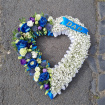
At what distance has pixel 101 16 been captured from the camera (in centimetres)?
353

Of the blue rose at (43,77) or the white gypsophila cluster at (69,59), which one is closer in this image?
the blue rose at (43,77)

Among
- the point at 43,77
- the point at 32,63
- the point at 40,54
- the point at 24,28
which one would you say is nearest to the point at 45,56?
the point at 40,54

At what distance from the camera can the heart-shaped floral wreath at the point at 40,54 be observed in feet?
8.66

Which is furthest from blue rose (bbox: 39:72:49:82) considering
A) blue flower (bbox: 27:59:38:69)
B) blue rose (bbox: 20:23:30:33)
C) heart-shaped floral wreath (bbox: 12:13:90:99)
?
blue rose (bbox: 20:23:30:33)

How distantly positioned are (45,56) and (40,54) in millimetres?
252

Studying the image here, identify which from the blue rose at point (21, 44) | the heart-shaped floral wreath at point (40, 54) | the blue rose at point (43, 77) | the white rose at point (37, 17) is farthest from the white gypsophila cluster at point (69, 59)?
the blue rose at point (21, 44)

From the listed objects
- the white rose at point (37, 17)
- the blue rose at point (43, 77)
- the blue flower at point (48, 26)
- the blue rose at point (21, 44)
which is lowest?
the blue rose at point (43, 77)

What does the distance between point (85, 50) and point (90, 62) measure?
427 millimetres

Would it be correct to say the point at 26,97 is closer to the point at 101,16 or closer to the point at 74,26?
the point at 74,26

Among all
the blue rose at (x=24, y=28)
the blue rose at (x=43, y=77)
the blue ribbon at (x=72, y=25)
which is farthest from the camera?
the blue ribbon at (x=72, y=25)

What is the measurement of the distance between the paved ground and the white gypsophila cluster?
0.79ft

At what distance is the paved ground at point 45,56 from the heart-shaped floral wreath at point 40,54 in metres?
0.23

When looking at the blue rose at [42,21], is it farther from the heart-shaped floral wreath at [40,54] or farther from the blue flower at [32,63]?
the blue flower at [32,63]

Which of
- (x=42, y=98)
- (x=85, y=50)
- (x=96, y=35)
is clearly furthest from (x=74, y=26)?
(x=42, y=98)
